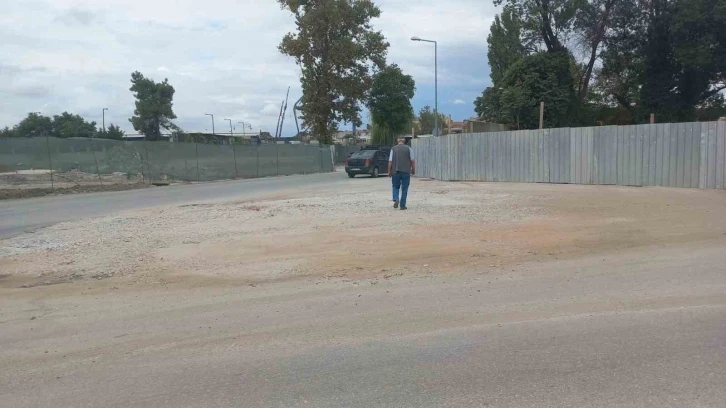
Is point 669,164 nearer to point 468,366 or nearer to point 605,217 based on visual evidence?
point 605,217

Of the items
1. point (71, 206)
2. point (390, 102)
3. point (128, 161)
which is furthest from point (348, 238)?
point (390, 102)

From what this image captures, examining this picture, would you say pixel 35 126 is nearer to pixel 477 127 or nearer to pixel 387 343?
pixel 477 127

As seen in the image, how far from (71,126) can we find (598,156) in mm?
67471

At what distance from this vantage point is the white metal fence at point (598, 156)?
15305 mm

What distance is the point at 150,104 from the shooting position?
66688 mm

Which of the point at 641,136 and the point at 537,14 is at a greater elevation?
the point at 537,14

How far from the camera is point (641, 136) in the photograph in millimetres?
16578

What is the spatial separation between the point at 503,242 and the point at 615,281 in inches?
93.2

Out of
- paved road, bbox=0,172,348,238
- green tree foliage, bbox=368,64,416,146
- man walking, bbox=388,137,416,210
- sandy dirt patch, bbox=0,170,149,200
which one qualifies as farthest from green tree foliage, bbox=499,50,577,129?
green tree foliage, bbox=368,64,416,146

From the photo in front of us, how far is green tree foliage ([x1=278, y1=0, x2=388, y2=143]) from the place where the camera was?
4531cm

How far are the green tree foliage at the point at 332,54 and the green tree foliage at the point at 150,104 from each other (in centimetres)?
2631

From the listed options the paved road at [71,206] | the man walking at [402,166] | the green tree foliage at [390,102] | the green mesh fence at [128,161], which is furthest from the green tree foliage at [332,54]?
the man walking at [402,166]

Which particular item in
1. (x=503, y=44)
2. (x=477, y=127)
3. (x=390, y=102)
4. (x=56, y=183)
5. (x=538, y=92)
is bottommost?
(x=56, y=183)

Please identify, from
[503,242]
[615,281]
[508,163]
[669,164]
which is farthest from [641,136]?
[615,281]
